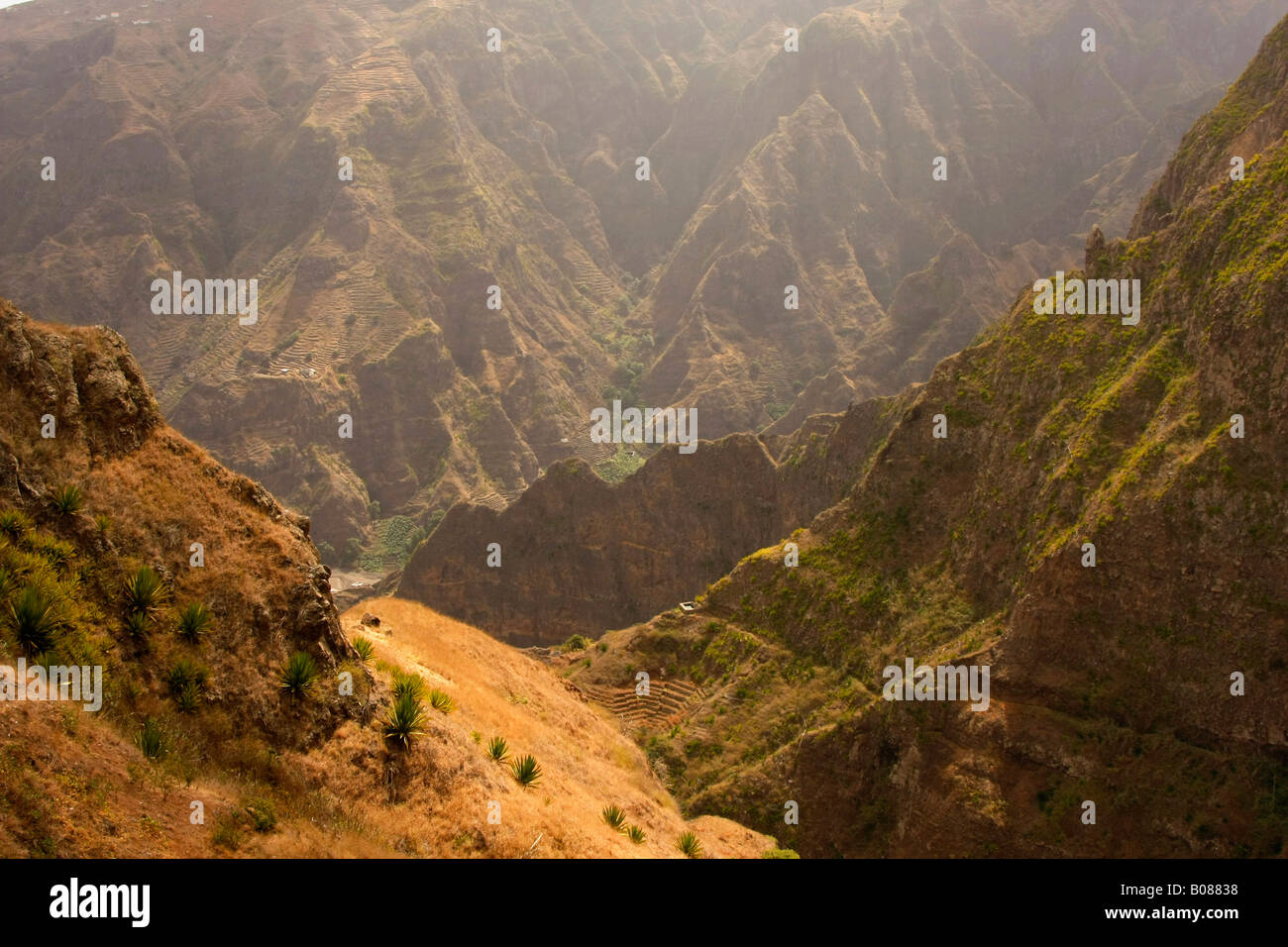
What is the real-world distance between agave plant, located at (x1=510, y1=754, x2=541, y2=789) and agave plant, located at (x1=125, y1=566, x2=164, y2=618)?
8.86 metres

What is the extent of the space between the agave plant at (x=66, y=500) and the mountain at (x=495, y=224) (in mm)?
102186

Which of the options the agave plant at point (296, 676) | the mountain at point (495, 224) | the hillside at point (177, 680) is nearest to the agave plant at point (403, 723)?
the hillside at point (177, 680)

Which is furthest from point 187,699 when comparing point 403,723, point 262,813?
point 403,723

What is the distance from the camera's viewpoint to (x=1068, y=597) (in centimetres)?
3075

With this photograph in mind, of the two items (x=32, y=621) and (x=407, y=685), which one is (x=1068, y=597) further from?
(x=32, y=621)

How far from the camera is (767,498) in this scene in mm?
71562

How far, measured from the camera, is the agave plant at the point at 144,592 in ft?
57.9

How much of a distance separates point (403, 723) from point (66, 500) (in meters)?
7.32

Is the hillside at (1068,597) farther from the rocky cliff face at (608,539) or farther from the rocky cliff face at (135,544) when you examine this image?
the rocky cliff face at (608,539)

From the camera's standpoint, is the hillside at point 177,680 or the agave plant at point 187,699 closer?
the hillside at point 177,680

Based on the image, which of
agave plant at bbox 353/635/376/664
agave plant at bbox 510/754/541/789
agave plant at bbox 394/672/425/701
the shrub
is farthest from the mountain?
the shrub

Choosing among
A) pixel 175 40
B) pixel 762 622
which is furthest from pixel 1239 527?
pixel 175 40

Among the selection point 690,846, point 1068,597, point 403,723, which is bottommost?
point 690,846

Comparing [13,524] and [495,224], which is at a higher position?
[495,224]
